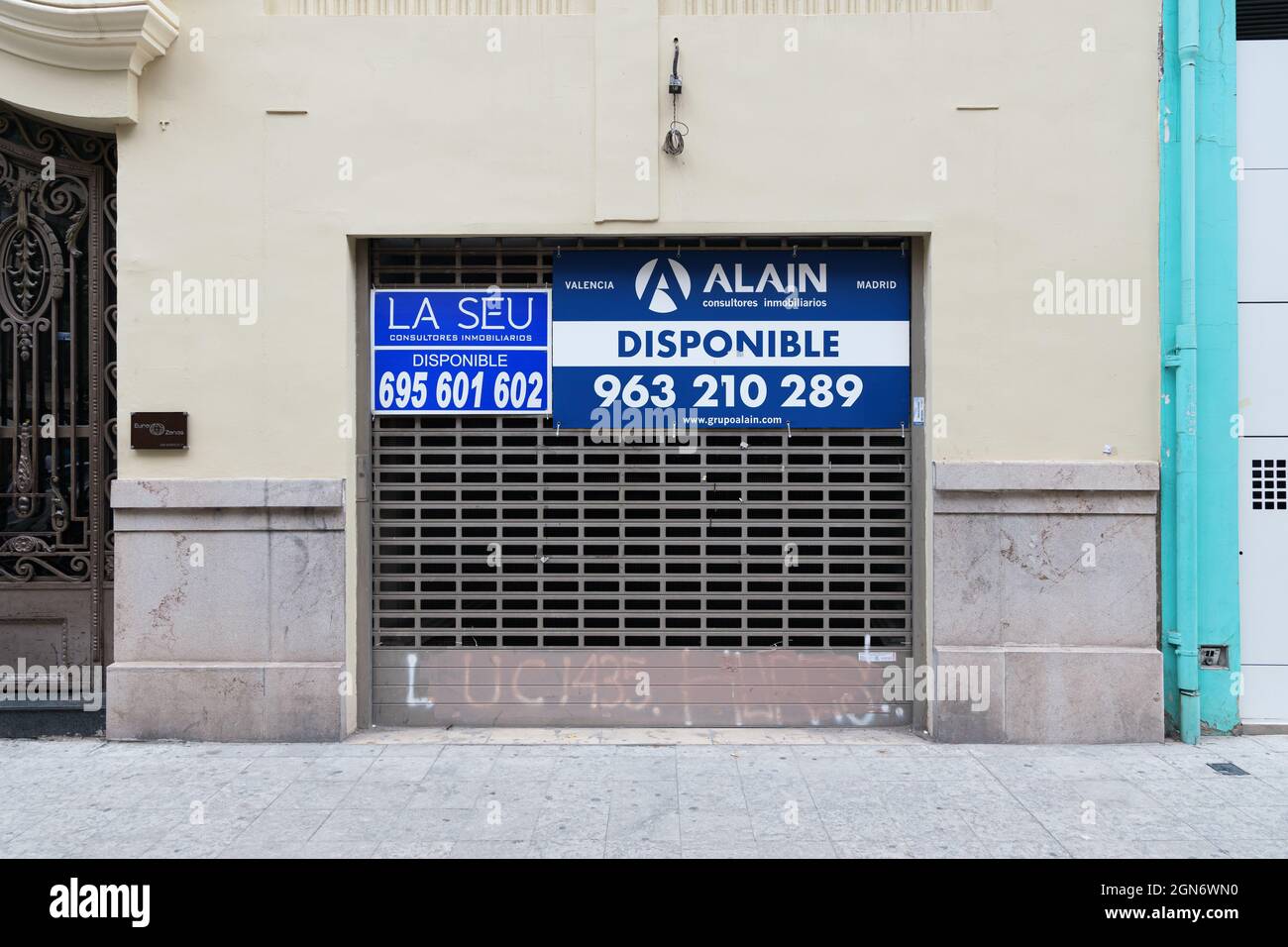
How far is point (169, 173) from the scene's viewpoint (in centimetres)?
714

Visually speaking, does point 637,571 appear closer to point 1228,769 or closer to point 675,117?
point 675,117

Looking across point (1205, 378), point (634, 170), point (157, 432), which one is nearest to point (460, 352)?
point (634, 170)

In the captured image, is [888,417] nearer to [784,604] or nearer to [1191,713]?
[784,604]

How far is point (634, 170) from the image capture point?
7.09m

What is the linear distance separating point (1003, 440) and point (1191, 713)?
2297 mm

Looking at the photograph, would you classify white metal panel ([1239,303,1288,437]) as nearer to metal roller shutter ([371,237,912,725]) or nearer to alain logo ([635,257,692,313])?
metal roller shutter ([371,237,912,725])

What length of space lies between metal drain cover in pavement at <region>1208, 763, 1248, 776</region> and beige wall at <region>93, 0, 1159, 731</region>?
6.94 feet

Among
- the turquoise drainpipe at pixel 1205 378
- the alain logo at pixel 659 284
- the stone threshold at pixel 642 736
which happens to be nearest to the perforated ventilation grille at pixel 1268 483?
the turquoise drainpipe at pixel 1205 378

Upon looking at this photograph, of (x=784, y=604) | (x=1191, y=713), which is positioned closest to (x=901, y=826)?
(x=784, y=604)

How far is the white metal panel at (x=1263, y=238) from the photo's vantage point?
23.6 feet

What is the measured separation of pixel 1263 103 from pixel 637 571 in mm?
5659

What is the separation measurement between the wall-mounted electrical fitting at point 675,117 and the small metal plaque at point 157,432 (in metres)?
3.96

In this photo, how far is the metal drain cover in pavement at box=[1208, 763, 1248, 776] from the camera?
6.39 meters

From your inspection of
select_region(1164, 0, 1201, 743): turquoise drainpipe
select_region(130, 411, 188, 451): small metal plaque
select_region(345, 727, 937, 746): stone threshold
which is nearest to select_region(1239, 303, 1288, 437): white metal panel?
select_region(1164, 0, 1201, 743): turquoise drainpipe
